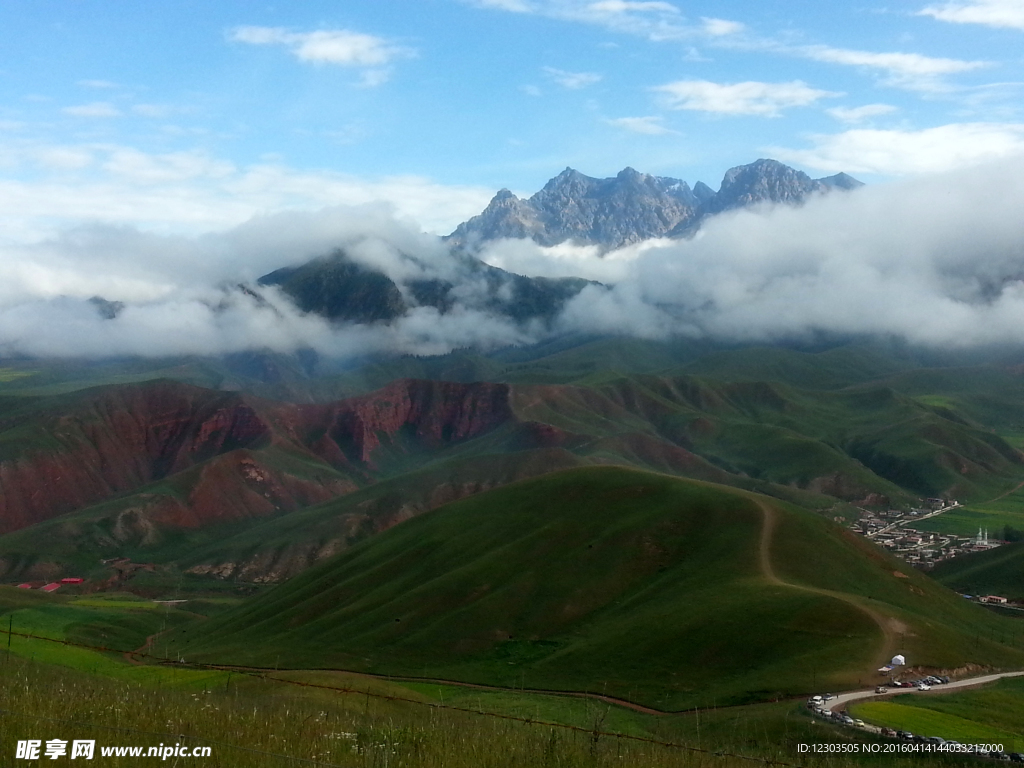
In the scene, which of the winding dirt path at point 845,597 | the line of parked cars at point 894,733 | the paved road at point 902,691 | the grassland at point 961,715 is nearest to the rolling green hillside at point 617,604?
the winding dirt path at point 845,597

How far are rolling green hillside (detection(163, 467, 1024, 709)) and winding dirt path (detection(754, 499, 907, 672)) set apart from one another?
0.25 meters

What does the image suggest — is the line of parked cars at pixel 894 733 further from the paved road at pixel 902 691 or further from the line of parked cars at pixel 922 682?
the line of parked cars at pixel 922 682

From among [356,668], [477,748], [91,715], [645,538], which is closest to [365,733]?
[477,748]

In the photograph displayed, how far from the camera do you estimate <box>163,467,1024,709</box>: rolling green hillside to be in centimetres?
7425

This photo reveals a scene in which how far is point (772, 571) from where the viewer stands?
9494 centimetres

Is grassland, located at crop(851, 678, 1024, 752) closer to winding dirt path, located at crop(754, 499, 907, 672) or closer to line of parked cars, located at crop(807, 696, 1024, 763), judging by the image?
line of parked cars, located at crop(807, 696, 1024, 763)

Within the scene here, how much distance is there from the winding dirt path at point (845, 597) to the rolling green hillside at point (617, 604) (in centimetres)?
25

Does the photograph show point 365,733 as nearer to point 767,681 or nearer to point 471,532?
point 767,681

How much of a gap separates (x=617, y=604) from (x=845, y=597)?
23.0 metres

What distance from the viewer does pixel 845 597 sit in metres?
84.4

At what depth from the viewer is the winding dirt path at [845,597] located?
70.4m

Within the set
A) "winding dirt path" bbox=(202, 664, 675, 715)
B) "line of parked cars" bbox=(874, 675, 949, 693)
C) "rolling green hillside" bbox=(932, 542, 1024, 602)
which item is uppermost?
"line of parked cars" bbox=(874, 675, 949, 693)

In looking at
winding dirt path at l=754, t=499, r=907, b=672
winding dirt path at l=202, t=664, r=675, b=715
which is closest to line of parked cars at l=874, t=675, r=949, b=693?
winding dirt path at l=754, t=499, r=907, b=672

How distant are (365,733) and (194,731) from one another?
504cm
